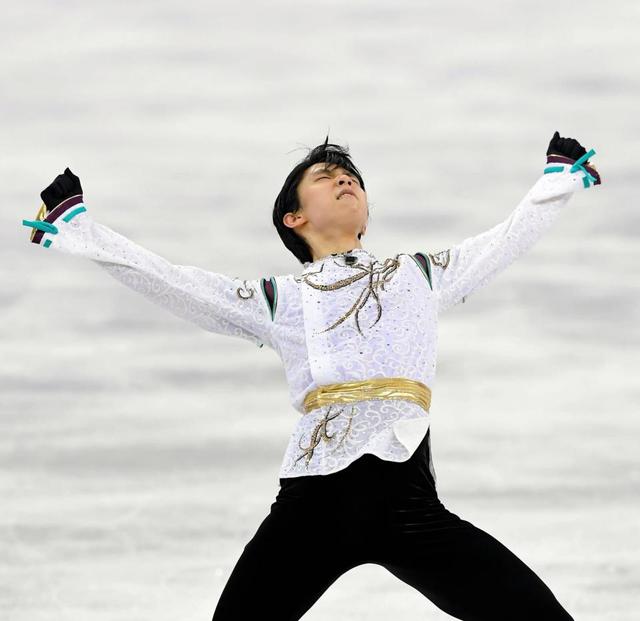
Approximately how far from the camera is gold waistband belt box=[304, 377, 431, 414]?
5297mm

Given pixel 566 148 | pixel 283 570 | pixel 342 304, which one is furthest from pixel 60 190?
pixel 566 148

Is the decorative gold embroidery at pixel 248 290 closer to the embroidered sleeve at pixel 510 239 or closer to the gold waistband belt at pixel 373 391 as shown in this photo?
the gold waistband belt at pixel 373 391

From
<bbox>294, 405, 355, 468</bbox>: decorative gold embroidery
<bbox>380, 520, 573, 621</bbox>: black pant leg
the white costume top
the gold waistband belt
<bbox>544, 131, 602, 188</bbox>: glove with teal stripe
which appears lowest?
<bbox>380, 520, 573, 621</bbox>: black pant leg

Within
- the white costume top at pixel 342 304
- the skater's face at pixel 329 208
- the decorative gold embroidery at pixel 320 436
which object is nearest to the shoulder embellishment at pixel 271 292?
the white costume top at pixel 342 304

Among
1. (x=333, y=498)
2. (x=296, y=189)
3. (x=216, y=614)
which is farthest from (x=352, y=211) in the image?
(x=216, y=614)

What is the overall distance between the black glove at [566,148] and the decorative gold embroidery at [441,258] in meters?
0.63

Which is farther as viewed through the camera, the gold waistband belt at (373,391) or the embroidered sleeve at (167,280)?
the embroidered sleeve at (167,280)

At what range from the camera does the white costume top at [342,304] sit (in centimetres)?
526

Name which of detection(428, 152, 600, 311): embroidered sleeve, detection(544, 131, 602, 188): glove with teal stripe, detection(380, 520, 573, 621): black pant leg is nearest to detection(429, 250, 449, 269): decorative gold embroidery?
detection(428, 152, 600, 311): embroidered sleeve

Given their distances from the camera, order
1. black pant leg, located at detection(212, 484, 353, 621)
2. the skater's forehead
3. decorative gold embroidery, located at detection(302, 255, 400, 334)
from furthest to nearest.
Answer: the skater's forehead < decorative gold embroidery, located at detection(302, 255, 400, 334) < black pant leg, located at detection(212, 484, 353, 621)

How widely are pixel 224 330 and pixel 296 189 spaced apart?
760 mm

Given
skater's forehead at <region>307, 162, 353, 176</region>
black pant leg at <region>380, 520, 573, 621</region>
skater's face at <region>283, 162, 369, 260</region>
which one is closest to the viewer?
black pant leg at <region>380, 520, 573, 621</region>

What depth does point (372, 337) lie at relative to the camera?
5383mm

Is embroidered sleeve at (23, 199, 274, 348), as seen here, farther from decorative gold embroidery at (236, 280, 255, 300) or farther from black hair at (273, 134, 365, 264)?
black hair at (273, 134, 365, 264)
